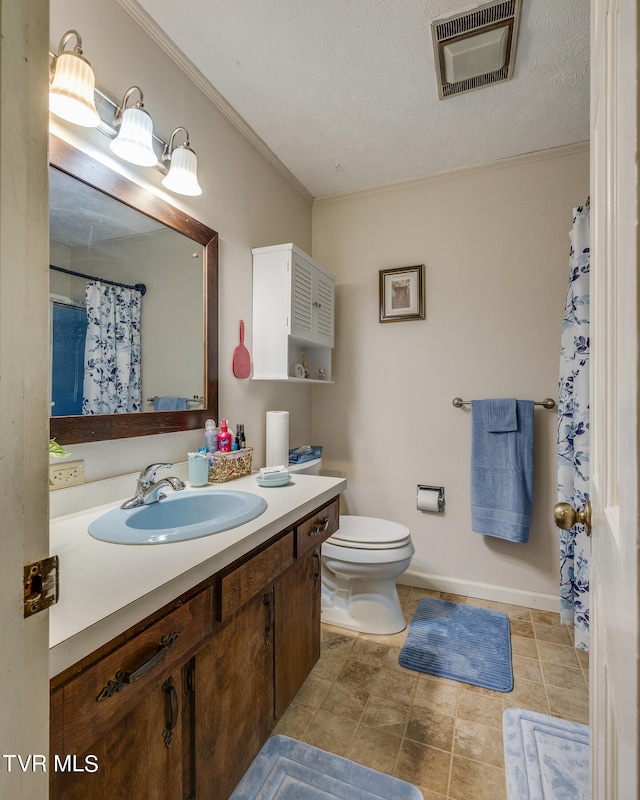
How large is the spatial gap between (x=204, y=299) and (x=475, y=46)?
1.43m

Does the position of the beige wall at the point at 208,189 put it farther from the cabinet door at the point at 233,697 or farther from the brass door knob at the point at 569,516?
the brass door knob at the point at 569,516

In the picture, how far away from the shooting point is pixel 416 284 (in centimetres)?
246

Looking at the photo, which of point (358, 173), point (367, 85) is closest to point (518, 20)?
point (367, 85)

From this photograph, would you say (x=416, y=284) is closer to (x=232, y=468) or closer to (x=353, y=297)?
(x=353, y=297)

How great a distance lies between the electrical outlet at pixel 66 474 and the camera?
112 cm

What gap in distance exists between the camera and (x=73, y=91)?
1051 mm

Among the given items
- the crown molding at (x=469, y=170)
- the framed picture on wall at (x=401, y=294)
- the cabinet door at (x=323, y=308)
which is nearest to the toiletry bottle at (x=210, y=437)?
the cabinet door at (x=323, y=308)

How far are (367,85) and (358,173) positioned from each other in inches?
26.9

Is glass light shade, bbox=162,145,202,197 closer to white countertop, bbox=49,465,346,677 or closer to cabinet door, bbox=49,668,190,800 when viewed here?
white countertop, bbox=49,465,346,677

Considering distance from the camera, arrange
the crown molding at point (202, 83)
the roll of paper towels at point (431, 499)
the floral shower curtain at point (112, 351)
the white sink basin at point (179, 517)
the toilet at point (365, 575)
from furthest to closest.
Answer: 1. the roll of paper towels at point (431, 499)
2. the toilet at point (365, 575)
3. the crown molding at point (202, 83)
4. the floral shower curtain at point (112, 351)
5. the white sink basin at point (179, 517)

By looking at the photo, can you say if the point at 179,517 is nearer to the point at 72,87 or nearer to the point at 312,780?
the point at 312,780

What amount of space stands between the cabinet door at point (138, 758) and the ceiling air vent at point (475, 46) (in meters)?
2.16

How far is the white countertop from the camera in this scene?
0.63m

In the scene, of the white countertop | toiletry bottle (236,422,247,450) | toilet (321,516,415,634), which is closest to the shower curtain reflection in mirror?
the white countertop
